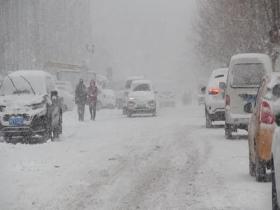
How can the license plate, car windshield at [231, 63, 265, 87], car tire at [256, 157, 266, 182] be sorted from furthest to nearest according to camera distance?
1. the license plate
2. car windshield at [231, 63, 265, 87]
3. car tire at [256, 157, 266, 182]

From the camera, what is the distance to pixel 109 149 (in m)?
18.6

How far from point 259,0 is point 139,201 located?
27765 millimetres

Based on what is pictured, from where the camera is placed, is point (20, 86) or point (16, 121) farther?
point (20, 86)

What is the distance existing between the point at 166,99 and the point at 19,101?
3801 cm

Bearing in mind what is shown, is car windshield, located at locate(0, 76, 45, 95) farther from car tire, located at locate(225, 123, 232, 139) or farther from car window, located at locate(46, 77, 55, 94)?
car tire, located at locate(225, 123, 232, 139)

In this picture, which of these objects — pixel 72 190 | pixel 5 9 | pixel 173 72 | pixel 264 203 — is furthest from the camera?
pixel 173 72

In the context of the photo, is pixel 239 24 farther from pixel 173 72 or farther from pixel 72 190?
pixel 173 72

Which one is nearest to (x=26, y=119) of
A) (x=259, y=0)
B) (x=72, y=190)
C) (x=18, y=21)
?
(x=72, y=190)

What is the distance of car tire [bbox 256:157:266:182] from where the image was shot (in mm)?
12203

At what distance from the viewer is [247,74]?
2094 centimetres

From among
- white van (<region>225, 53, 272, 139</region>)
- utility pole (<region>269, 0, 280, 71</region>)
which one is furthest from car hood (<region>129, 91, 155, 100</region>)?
white van (<region>225, 53, 272, 139</region>)

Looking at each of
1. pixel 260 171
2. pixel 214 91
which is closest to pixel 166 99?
pixel 214 91

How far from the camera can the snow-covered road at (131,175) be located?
1045 centimetres

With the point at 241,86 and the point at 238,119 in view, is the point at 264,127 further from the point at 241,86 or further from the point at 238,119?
the point at 241,86
